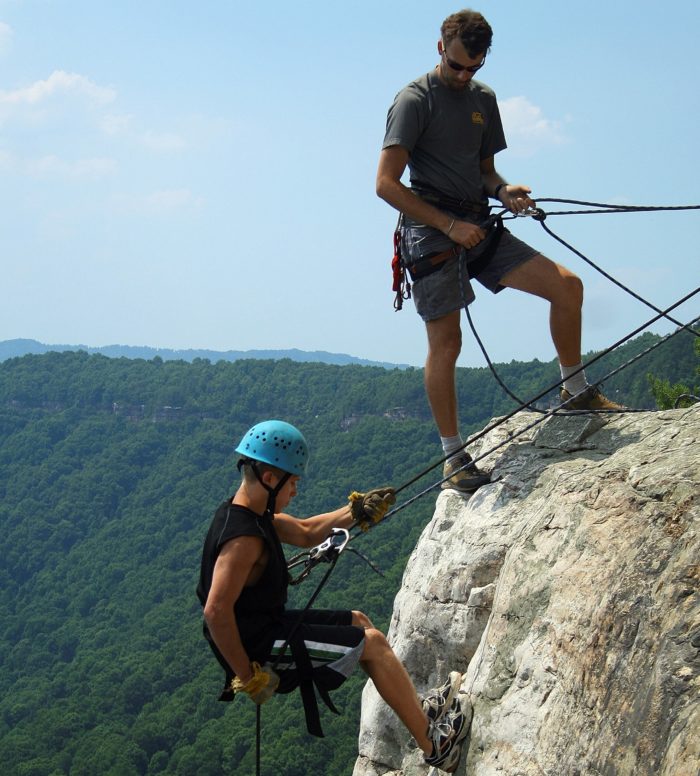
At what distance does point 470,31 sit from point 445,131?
0.60m

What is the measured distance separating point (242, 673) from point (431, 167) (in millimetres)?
3203

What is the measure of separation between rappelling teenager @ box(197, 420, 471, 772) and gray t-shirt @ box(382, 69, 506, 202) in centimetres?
209

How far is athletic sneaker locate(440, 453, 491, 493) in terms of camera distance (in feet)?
20.4

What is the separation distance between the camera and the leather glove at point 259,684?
15.3 ft

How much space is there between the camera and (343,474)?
10569cm

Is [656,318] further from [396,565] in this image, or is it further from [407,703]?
[396,565]

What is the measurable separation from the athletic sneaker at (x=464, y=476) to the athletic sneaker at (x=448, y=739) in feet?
5.57

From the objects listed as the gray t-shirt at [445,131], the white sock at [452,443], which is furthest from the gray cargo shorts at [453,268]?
the white sock at [452,443]

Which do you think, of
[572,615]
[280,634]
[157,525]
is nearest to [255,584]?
[280,634]

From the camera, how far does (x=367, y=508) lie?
208 inches

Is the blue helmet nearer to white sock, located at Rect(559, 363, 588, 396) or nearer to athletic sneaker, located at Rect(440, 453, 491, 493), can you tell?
athletic sneaker, located at Rect(440, 453, 491, 493)

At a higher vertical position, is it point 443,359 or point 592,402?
point 443,359

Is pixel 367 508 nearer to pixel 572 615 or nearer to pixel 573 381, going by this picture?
pixel 572 615

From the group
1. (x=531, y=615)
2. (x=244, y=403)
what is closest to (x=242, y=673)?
(x=531, y=615)
